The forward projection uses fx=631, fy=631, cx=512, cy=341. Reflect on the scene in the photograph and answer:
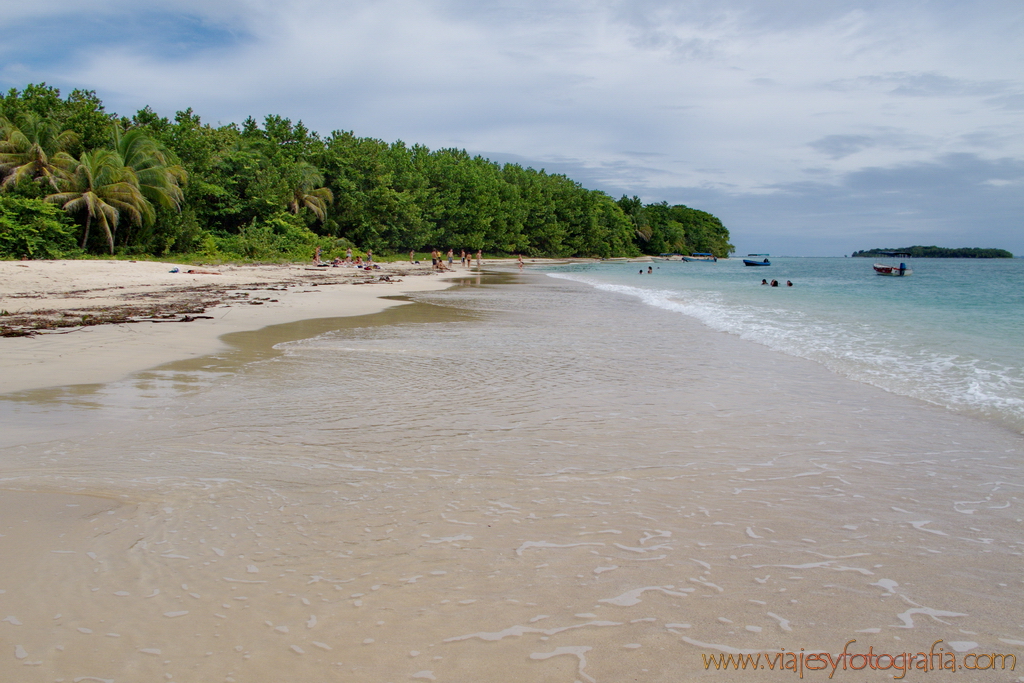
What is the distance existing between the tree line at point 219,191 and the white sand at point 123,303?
16.9ft

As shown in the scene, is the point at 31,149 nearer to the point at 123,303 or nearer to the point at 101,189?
the point at 101,189

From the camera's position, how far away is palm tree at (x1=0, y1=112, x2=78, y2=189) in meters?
27.6

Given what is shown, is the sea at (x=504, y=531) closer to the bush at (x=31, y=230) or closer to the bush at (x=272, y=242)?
the bush at (x=31, y=230)

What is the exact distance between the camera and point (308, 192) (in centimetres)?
4722

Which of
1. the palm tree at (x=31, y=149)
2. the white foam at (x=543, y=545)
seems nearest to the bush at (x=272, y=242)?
the palm tree at (x=31, y=149)

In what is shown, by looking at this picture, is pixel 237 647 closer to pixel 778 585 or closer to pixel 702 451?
pixel 778 585

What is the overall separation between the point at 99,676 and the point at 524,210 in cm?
8036

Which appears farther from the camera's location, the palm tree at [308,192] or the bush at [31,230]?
the palm tree at [308,192]

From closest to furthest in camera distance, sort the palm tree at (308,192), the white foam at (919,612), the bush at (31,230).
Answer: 1. the white foam at (919,612)
2. the bush at (31,230)
3. the palm tree at (308,192)

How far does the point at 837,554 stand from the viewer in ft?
10.1

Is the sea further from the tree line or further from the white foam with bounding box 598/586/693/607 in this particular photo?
the tree line

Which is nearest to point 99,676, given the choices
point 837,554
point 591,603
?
point 591,603

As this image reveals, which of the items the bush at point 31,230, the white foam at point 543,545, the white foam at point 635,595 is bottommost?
the white foam at point 635,595

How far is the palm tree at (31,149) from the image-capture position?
27.6m
